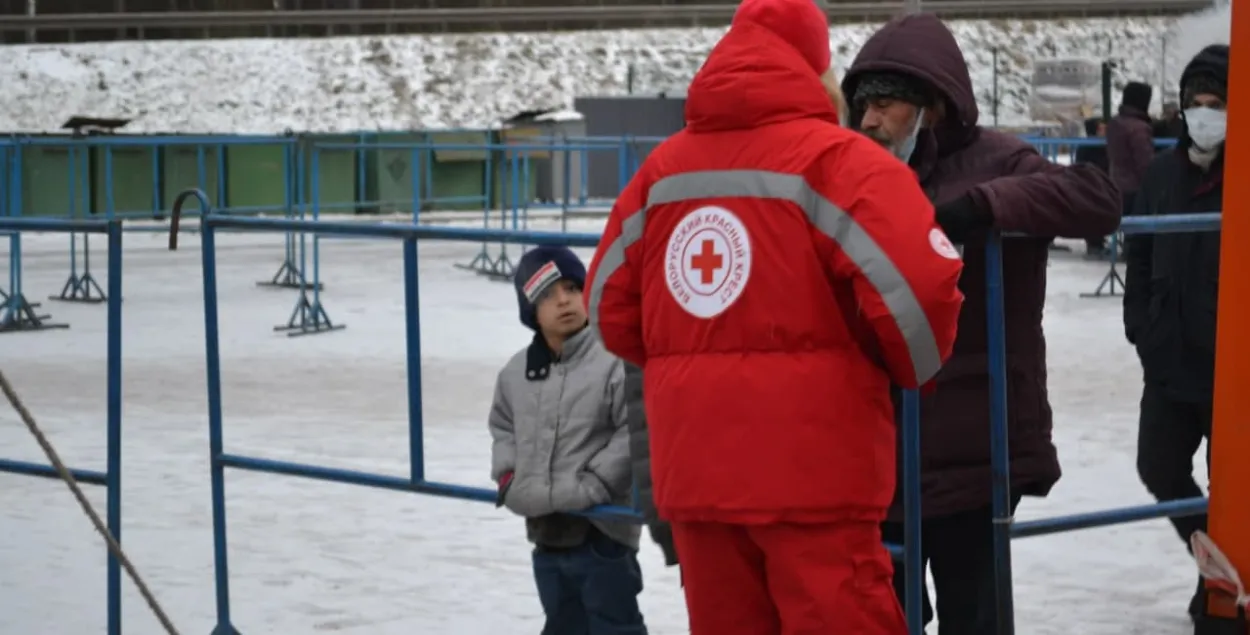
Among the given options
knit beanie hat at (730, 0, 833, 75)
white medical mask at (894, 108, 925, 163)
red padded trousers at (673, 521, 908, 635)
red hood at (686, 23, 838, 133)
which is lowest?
red padded trousers at (673, 521, 908, 635)

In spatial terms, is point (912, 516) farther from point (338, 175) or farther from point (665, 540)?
point (338, 175)

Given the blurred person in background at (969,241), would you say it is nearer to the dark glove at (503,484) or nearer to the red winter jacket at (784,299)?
the red winter jacket at (784,299)

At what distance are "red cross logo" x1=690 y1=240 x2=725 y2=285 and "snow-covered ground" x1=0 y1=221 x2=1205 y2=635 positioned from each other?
257 cm

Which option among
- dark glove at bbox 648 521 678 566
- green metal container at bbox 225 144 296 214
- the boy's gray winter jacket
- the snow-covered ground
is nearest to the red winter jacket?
dark glove at bbox 648 521 678 566

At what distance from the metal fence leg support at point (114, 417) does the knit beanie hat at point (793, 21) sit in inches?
90.3

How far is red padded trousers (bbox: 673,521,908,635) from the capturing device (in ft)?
10.0

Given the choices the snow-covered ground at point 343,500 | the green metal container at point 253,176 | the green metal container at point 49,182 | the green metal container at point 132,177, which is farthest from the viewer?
the green metal container at point 253,176

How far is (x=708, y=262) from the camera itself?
3076mm

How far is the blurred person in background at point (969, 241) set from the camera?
11.5ft

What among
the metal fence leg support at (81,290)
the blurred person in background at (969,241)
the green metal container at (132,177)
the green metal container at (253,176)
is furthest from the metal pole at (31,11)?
the blurred person in background at (969,241)

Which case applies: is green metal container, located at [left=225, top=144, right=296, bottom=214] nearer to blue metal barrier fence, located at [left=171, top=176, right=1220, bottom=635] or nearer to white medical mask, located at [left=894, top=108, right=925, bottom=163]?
blue metal barrier fence, located at [left=171, top=176, right=1220, bottom=635]

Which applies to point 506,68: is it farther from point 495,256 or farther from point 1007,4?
point 495,256

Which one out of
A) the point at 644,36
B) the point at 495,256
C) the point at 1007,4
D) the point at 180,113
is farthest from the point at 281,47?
the point at 495,256

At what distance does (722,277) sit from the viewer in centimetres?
306
